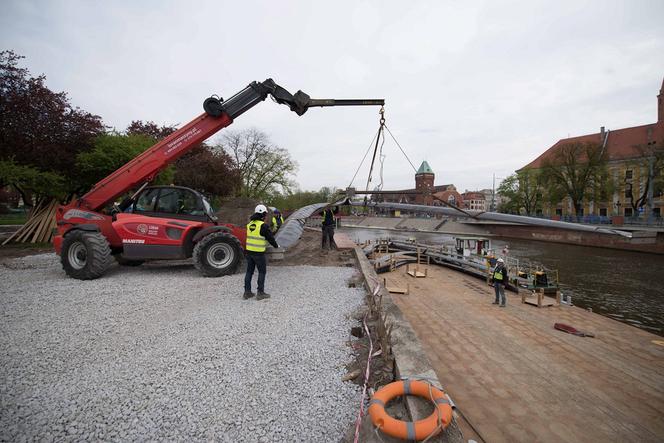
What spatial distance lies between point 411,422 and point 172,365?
230cm

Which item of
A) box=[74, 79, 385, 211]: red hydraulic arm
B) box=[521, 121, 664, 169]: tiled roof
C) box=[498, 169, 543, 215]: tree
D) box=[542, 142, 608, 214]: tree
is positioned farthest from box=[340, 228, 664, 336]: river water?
box=[521, 121, 664, 169]: tiled roof

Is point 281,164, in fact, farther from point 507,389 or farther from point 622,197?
point 622,197

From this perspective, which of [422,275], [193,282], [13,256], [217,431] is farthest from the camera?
[422,275]

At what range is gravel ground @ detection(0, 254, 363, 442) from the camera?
2.10m

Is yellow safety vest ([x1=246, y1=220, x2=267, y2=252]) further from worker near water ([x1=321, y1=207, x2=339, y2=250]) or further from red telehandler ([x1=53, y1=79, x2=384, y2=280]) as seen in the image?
worker near water ([x1=321, y1=207, x2=339, y2=250])

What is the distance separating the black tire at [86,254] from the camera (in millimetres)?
5883

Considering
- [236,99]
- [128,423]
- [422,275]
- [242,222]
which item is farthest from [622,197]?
[128,423]

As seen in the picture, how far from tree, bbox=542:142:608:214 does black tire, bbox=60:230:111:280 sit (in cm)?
4928

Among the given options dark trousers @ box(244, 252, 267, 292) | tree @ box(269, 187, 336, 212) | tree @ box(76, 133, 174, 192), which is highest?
tree @ box(269, 187, 336, 212)

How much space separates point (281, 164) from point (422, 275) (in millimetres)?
26152

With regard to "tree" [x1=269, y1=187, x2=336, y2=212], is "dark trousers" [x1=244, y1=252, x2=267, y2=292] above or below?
below

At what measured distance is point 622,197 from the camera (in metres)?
43.6

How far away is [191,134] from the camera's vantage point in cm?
693

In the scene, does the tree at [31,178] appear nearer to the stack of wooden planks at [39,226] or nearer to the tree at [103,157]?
the tree at [103,157]
